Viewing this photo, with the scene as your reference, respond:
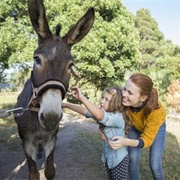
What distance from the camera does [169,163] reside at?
4.89 meters

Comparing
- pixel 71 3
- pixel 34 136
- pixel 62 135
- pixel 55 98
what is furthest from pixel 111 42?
pixel 55 98

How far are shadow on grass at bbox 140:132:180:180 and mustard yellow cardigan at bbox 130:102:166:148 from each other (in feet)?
4.96

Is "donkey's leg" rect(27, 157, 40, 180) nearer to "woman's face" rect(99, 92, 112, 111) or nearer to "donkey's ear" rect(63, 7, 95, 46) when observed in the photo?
"woman's face" rect(99, 92, 112, 111)

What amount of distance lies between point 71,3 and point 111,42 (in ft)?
6.68

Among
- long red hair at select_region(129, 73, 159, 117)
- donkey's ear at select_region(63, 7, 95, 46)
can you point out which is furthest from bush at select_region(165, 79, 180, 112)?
donkey's ear at select_region(63, 7, 95, 46)

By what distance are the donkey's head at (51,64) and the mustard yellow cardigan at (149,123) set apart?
982 millimetres

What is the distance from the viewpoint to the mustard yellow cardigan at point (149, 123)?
2668mm

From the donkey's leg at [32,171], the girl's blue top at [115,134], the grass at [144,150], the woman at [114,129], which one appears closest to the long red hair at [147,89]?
the woman at [114,129]

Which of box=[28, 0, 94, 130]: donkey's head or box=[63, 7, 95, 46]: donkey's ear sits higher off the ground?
box=[63, 7, 95, 46]: donkey's ear

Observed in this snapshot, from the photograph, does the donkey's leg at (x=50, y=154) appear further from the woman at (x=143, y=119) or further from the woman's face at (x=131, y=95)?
the woman's face at (x=131, y=95)

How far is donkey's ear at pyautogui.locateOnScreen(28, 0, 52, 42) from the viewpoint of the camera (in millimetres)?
2481

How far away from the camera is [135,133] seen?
330 centimetres

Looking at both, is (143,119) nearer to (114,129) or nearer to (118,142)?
(114,129)

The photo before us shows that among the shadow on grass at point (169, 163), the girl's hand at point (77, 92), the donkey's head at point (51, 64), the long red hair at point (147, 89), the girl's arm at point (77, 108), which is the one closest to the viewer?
the donkey's head at point (51, 64)
